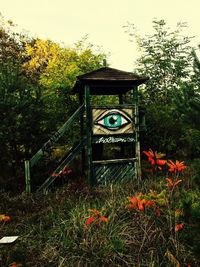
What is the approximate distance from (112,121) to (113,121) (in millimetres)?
31

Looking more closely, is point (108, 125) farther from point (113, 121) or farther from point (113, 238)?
point (113, 238)

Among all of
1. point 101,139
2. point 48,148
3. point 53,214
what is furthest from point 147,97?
point 53,214

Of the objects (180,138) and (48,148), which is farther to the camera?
(180,138)

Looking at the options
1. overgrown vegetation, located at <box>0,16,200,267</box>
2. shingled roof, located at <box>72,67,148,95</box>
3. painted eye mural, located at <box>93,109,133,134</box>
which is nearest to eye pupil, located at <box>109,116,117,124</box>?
painted eye mural, located at <box>93,109,133,134</box>

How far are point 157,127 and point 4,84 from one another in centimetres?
615

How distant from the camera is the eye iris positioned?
8906 mm

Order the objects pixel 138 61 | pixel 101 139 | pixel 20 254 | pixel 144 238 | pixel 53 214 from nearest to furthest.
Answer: pixel 144 238
pixel 20 254
pixel 53 214
pixel 101 139
pixel 138 61

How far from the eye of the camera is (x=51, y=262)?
3961mm

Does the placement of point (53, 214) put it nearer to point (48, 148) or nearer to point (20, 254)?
point (20, 254)

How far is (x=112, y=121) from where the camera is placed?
353 inches

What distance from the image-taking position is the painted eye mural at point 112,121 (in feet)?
28.9

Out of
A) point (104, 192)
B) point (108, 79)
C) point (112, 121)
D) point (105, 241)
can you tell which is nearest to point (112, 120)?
point (112, 121)

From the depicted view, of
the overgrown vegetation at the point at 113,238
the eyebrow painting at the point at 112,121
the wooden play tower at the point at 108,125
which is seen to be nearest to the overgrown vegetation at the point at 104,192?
the overgrown vegetation at the point at 113,238

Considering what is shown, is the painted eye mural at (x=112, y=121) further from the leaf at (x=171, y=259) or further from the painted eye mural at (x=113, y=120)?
the leaf at (x=171, y=259)
